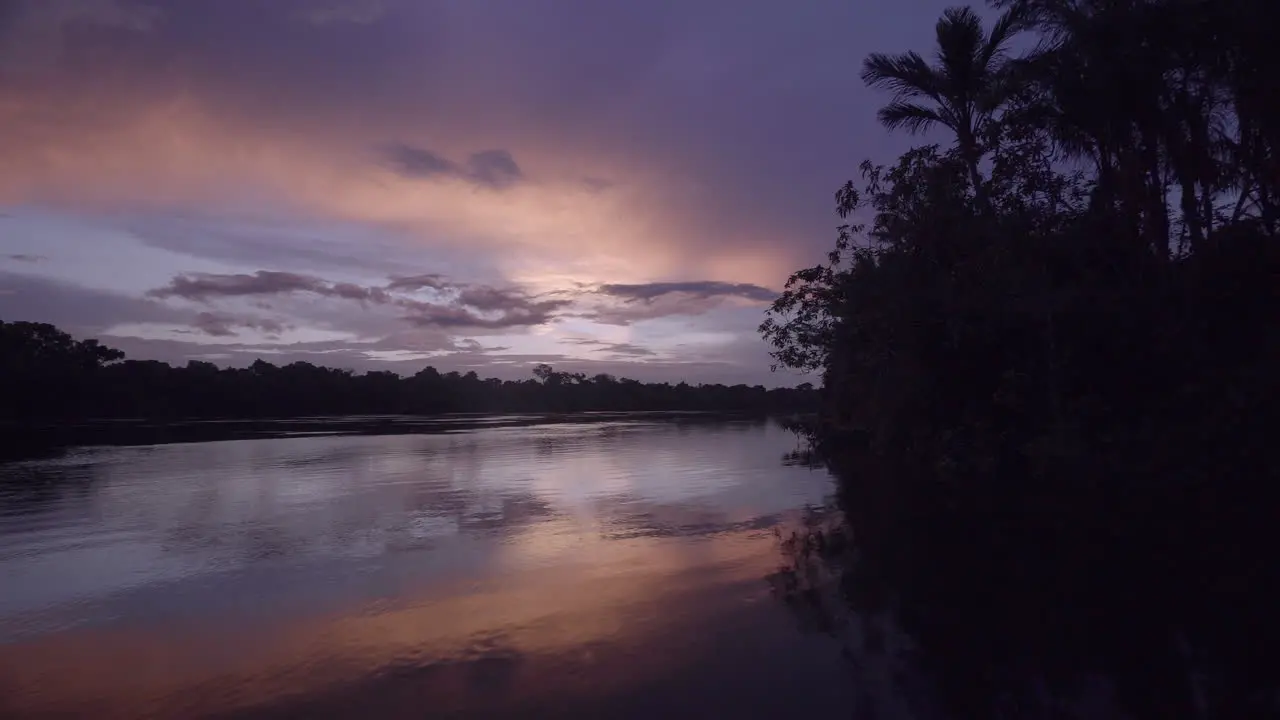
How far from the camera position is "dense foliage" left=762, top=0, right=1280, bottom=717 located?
6219 mm

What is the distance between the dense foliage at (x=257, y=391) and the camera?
54.9 m

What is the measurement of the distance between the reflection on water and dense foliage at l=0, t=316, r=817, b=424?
1500 inches

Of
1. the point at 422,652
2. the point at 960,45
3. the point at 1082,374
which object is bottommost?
the point at 422,652

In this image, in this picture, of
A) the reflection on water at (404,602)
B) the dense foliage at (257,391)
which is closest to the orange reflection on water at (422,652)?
the reflection on water at (404,602)

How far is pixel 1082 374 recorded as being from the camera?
13.0 m

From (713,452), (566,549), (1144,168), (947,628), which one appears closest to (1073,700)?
(947,628)

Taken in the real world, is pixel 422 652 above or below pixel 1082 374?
below

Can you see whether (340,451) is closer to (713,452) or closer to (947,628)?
(713,452)

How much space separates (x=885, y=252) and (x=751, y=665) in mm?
14013

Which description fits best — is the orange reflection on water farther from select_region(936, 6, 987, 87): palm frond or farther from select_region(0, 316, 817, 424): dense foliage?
select_region(0, 316, 817, 424): dense foliage

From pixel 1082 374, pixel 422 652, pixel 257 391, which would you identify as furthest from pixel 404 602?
pixel 257 391

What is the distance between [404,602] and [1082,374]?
1048 centimetres

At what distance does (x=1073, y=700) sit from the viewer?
5.07 m

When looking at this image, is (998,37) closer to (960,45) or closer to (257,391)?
(960,45)
